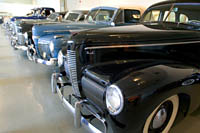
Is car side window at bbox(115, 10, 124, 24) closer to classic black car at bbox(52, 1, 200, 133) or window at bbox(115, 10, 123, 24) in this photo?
window at bbox(115, 10, 123, 24)

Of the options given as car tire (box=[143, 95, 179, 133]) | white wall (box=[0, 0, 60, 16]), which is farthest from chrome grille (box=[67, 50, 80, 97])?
white wall (box=[0, 0, 60, 16])

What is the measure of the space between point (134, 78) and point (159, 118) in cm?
45

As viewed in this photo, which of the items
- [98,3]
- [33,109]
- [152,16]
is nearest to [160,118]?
[33,109]

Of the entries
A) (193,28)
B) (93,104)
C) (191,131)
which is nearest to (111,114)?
(93,104)

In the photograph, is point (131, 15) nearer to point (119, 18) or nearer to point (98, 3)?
point (119, 18)

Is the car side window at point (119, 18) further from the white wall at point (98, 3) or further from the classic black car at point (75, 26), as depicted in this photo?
the white wall at point (98, 3)

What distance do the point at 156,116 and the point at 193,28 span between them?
54.3 inches

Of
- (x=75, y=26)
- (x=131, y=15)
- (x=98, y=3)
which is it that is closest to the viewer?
(x=75, y=26)

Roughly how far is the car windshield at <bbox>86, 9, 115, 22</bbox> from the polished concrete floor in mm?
1968

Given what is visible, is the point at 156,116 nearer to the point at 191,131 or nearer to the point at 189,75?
the point at 189,75

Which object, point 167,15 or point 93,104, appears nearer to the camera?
point 93,104

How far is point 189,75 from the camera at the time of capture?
151 cm

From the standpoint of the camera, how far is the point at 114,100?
1.26m

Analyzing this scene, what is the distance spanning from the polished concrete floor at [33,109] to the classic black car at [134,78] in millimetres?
383
